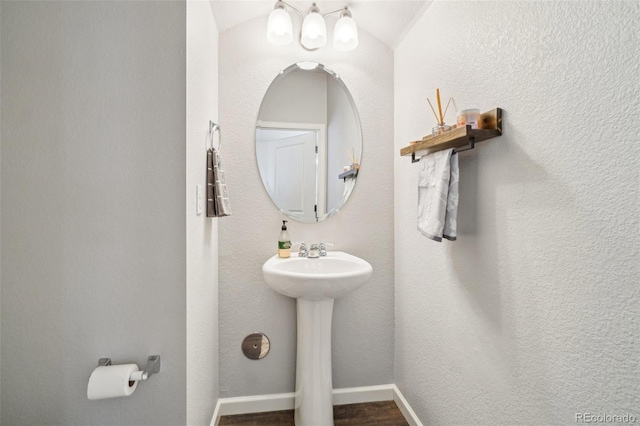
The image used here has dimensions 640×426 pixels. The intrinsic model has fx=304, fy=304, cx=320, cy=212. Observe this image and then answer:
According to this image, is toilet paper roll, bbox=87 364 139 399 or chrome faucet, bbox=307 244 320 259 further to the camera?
chrome faucet, bbox=307 244 320 259

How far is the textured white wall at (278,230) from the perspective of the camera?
1.72m

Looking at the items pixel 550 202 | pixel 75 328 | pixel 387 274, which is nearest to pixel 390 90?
pixel 387 274

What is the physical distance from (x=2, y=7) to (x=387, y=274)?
1.98 metres

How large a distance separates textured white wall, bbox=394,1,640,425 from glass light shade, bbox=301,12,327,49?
0.55 metres

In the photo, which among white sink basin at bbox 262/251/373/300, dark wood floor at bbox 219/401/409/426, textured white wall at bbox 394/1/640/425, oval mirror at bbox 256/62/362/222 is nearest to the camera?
textured white wall at bbox 394/1/640/425

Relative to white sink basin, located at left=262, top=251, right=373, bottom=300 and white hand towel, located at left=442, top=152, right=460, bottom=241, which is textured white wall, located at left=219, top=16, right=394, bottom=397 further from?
white hand towel, located at left=442, top=152, right=460, bottom=241

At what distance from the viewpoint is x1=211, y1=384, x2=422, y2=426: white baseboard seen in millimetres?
1702

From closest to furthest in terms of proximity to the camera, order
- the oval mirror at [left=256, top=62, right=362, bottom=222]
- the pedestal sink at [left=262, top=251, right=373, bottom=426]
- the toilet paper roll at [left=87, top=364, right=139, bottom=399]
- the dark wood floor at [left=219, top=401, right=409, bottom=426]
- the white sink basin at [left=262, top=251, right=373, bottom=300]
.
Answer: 1. the toilet paper roll at [left=87, top=364, right=139, bottom=399]
2. the white sink basin at [left=262, top=251, right=373, bottom=300]
3. the pedestal sink at [left=262, top=251, right=373, bottom=426]
4. the dark wood floor at [left=219, top=401, right=409, bottom=426]
5. the oval mirror at [left=256, top=62, right=362, bottom=222]

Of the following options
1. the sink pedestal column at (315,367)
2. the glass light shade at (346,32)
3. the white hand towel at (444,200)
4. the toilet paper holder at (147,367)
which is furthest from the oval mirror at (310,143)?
the toilet paper holder at (147,367)

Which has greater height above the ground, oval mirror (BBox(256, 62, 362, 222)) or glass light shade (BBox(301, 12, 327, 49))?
glass light shade (BBox(301, 12, 327, 49))

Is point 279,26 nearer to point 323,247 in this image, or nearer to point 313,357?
point 323,247

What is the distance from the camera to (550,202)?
0.83 m

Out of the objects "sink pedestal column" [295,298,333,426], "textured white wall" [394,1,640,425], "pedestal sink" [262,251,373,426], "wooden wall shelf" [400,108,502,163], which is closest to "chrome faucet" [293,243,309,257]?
"pedestal sink" [262,251,373,426]

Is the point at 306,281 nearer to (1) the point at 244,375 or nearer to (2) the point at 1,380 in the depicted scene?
(1) the point at 244,375
